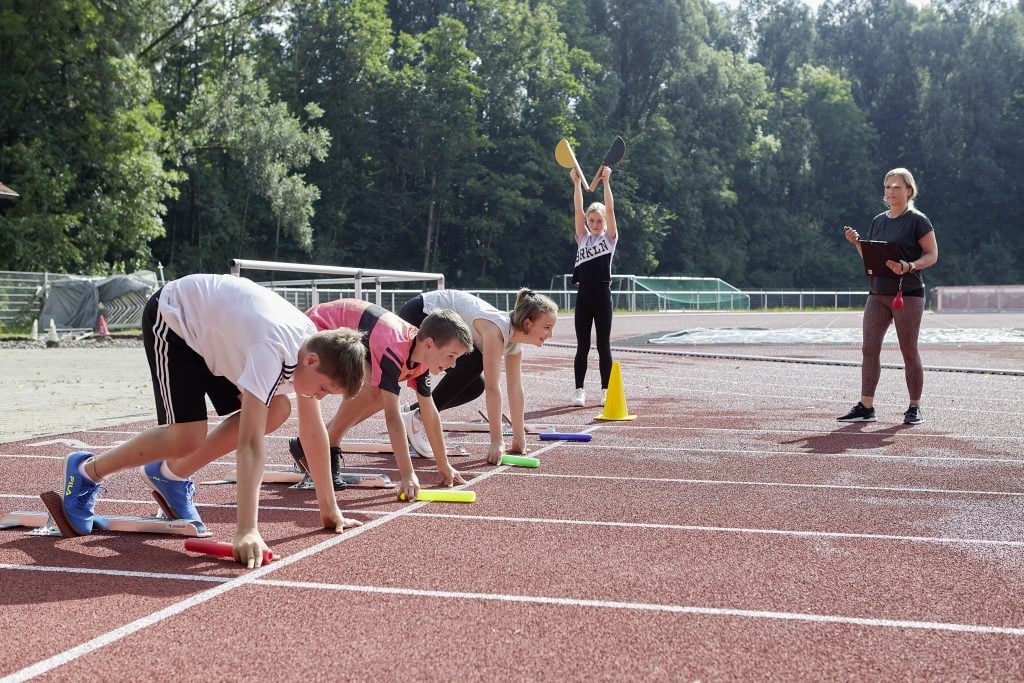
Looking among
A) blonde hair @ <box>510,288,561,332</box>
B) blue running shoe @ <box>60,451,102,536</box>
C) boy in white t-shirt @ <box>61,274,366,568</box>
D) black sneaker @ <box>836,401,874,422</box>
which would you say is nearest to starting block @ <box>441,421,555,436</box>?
blonde hair @ <box>510,288,561,332</box>

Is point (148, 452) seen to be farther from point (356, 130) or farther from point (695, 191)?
point (695, 191)

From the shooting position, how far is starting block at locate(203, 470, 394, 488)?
5.88 meters

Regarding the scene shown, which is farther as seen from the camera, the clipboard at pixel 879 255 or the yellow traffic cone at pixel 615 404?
the yellow traffic cone at pixel 615 404

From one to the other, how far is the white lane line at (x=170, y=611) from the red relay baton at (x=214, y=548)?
0.15ft

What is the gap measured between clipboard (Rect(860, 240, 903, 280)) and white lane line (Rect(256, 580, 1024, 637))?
530cm

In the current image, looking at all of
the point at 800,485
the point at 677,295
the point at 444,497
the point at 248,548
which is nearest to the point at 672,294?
the point at 677,295

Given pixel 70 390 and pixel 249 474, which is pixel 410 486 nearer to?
pixel 249 474

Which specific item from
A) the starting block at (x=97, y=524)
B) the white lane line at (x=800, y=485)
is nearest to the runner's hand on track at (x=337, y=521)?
the starting block at (x=97, y=524)

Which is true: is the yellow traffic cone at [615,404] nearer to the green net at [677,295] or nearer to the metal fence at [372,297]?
the metal fence at [372,297]

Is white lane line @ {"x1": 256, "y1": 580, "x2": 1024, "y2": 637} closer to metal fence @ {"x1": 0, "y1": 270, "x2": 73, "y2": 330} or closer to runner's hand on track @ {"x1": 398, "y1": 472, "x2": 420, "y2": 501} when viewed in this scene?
runner's hand on track @ {"x1": 398, "y1": 472, "x2": 420, "y2": 501}

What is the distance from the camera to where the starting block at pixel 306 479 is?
19.3 ft

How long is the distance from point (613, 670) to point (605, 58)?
65587mm

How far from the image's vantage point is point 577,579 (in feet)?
13.1

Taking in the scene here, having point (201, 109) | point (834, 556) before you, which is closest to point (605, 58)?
point (201, 109)
